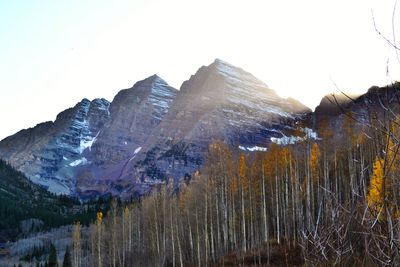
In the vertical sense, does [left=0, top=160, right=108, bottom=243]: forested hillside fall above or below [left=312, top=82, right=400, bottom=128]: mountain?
below

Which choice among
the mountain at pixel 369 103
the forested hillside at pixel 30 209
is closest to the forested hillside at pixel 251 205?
the mountain at pixel 369 103

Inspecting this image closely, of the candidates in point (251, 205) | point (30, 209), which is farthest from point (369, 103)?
point (30, 209)

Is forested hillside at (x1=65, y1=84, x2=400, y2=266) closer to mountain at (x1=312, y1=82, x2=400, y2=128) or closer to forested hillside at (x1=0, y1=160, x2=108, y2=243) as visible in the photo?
mountain at (x1=312, y1=82, x2=400, y2=128)

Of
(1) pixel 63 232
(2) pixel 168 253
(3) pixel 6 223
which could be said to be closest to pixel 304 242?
(2) pixel 168 253

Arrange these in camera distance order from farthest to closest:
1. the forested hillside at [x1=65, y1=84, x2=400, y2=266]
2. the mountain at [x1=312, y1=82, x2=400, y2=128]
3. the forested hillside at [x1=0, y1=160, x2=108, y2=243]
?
the forested hillside at [x1=0, y1=160, x2=108, y2=243], the forested hillside at [x1=65, y1=84, x2=400, y2=266], the mountain at [x1=312, y1=82, x2=400, y2=128]

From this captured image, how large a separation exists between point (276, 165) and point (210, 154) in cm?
558

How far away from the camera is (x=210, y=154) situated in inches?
1577

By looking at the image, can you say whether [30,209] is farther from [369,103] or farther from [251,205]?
[369,103]

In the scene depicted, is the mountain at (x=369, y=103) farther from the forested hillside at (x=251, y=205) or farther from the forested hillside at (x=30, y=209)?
the forested hillside at (x=30, y=209)

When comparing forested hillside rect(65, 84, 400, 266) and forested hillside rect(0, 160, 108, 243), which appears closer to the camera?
forested hillside rect(65, 84, 400, 266)

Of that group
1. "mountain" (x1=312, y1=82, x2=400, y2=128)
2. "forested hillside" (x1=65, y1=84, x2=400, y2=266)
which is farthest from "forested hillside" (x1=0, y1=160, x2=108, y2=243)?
"mountain" (x1=312, y1=82, x2=400, y2=128)

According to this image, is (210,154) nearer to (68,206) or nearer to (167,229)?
(167,229)

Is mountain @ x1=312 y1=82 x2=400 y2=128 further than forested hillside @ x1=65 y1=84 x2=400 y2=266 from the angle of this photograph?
No

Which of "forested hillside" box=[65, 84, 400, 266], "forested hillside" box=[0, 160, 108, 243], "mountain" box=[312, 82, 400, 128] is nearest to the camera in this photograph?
"mountain" box=[312, 82, 400, 128]
